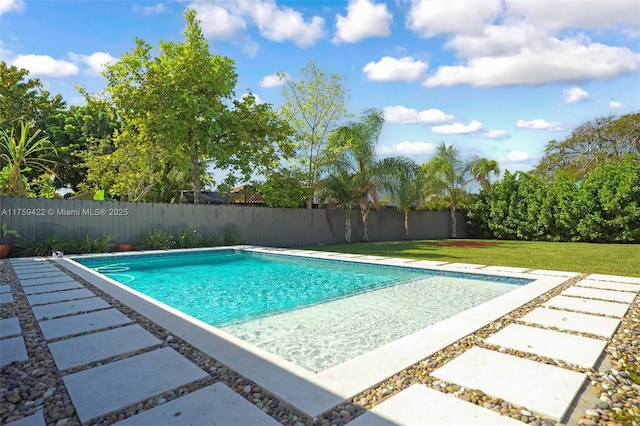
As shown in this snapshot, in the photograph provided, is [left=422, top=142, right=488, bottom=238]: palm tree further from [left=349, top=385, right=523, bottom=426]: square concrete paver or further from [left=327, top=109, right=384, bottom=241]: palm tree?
[left=349, top=385, right=523, bottom=426]: square concrete paver

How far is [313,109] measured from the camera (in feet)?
55.3

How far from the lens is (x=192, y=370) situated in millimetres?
2338

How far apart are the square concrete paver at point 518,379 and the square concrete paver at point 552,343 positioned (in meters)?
0.25

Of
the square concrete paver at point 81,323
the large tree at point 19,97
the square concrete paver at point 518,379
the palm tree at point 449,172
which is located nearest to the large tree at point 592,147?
the palm tree at point 449,172

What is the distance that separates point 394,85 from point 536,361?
486 inches

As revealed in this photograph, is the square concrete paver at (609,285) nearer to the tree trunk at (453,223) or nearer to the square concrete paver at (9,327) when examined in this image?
the square concrete paver at (9,327)

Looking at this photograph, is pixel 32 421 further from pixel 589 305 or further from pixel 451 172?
pixel 451 172

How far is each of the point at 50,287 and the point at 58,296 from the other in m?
0.76

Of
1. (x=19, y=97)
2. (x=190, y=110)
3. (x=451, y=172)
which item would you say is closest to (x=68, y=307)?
(x=190, y=110)

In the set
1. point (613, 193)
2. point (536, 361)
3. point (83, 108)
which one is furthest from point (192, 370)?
point (83, 108)

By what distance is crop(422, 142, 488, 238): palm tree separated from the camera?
18602 mm

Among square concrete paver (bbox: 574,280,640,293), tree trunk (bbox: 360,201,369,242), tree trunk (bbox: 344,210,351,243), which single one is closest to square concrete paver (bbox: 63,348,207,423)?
square concrete paver (bbox: 574,280,640,293)

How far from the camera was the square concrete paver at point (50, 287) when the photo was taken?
188 inches

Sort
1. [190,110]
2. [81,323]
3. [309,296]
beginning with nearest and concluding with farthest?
[81,323], [309,296], [190,110]
